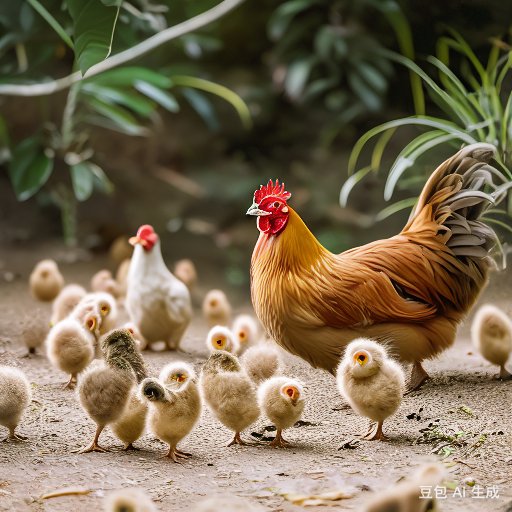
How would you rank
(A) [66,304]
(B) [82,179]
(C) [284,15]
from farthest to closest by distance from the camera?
(C) [284,15] → (B) [82,179] → (A) [66,304]

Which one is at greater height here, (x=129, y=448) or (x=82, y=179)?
(x=82, y=179)

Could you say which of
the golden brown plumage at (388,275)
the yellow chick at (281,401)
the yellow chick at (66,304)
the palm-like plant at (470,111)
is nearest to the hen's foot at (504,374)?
the golden brown plumage at (388,275)

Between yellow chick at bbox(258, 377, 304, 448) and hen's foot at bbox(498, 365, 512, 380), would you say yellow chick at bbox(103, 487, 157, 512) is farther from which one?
hen's foot at bbox(498, 365, 512, 380)

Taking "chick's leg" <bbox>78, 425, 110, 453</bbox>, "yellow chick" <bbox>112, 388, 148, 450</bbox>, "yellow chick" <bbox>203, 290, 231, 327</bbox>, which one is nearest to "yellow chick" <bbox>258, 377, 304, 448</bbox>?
"yellow chick" <bbox>112, 388, 148, 450</bbox>

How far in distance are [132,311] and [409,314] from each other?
66.6 inches

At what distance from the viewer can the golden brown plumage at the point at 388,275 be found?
3.78 meters

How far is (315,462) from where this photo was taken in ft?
10.1

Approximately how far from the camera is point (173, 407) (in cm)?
309

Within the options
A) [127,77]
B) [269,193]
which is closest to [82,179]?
[127,77]

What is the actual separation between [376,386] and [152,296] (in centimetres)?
177

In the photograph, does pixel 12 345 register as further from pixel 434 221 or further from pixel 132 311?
pixel 434 221

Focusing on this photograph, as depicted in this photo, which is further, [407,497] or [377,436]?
[377,436]

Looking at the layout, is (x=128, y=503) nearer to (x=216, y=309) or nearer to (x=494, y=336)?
(x=494, y=336)

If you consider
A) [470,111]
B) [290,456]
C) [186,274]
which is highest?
[470,111]
